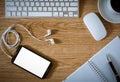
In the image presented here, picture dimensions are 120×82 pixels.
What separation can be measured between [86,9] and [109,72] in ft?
0.82

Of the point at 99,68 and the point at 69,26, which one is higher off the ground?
the point at 69,26

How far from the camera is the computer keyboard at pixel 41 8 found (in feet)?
3.31

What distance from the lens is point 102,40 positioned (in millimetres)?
1014

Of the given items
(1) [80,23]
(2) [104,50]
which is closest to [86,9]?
(1) [80,23]

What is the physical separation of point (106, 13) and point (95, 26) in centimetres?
6

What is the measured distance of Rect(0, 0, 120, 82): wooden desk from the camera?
1018mm

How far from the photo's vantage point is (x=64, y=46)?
1022 millimetres

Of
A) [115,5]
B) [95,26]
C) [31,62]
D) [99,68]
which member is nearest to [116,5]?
[115,5]

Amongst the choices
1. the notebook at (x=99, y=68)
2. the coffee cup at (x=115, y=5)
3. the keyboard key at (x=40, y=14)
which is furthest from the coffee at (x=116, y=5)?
the keyboard key at (x=40, y=14)

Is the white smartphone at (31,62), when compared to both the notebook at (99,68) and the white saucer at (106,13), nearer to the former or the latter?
the notebook at (99,68)

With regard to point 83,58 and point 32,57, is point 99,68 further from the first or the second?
point 32,57

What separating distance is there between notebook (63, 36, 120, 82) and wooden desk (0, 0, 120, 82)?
0.02 meters

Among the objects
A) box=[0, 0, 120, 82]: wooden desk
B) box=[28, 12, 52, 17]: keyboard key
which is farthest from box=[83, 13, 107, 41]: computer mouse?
box=[28, 12, 52, 17]: keyboard key

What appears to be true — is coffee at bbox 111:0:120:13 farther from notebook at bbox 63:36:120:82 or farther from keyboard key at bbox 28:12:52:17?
keyboard key at bbox 28:12:52:17
